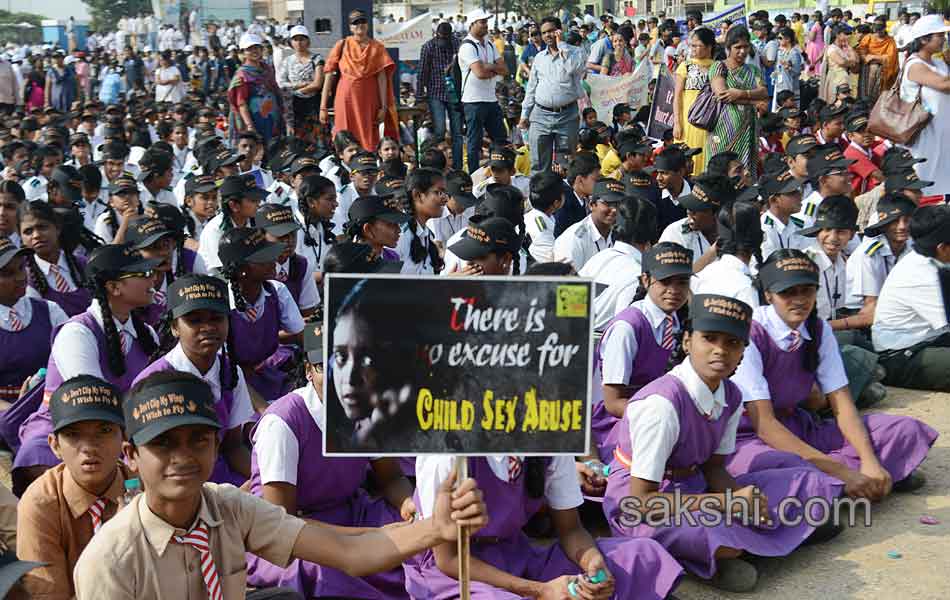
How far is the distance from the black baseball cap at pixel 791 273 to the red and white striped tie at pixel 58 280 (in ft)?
13.8

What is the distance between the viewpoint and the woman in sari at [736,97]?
1023 cm

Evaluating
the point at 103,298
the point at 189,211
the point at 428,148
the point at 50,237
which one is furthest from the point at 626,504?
the point at 428,148

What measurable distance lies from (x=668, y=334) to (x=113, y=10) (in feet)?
224

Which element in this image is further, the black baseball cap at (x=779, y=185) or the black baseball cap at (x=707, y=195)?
the black baseball cap at (x=779, y=185)

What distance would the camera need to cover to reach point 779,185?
27.1ft

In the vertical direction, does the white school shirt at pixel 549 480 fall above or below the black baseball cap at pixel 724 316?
below

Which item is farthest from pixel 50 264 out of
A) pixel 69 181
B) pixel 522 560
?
pixel 522 560

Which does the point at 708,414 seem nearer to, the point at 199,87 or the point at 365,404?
the point at 365,404

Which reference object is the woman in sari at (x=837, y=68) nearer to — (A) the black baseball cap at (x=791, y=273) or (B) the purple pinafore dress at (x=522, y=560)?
(A) the black baseball cap at (x=791, y=273)

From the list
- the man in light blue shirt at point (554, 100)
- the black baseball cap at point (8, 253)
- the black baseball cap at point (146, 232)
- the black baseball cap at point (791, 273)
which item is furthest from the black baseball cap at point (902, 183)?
the black baseball cap at point (8, 253)

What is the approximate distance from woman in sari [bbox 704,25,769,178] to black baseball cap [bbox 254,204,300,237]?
4778 mm

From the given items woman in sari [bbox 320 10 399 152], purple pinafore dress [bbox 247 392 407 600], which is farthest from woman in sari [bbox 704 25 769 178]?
purple pinafore dress [bbox 247 392 407 600]

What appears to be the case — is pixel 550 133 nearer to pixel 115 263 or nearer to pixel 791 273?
pixel 791 273

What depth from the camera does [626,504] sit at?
448 cm
